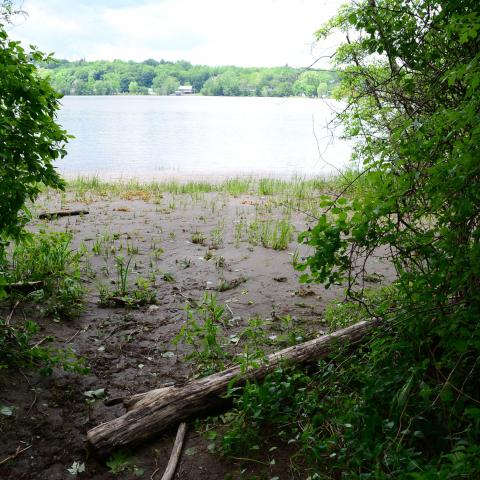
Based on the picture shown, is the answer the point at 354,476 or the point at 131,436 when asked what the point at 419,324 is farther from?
the point at 131,436

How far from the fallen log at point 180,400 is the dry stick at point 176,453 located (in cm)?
9

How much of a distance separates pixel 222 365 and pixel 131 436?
1085 millimetres

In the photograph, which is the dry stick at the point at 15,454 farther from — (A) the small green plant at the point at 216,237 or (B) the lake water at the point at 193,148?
(B) the lake water at the point at 193,148

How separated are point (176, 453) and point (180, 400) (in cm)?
40

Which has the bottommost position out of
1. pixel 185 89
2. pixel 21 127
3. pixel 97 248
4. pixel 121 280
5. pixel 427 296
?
pixel 121 280

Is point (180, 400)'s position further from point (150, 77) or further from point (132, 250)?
point (150, 77)

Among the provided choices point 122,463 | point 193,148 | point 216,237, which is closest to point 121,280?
point 216,237

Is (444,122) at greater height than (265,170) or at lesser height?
greater

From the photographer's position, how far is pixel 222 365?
168 inches

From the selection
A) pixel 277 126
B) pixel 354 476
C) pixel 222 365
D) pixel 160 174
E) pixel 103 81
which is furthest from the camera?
pixel 103 81

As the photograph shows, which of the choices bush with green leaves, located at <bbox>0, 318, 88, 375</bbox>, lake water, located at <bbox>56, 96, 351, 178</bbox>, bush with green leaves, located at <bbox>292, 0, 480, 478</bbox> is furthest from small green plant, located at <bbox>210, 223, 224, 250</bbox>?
bush with green leaves, located at <bbox>292, 0, 480, 478</bbox>

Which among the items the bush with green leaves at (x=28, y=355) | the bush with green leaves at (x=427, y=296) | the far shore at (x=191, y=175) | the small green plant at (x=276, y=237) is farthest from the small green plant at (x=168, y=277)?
the far shore at (x=191, y=175)

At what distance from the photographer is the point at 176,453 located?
10.9 feet

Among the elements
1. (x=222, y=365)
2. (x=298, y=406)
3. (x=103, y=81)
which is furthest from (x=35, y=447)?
(x=103, y=81)
